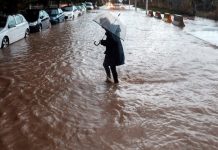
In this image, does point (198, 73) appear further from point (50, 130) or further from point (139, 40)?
point (139, 40)

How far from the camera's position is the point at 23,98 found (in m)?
8.55

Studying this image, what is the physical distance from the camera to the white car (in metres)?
16.0

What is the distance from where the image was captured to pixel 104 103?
839 cm

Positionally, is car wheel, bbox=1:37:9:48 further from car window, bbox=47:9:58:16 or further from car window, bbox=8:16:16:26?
car window, bbox=47:9:58:16

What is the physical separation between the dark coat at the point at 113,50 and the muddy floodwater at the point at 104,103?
2.28 ft

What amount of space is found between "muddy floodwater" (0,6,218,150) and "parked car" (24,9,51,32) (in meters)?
7.77

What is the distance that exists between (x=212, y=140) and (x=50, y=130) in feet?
9.05

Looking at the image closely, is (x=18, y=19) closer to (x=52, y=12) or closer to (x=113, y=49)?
(x=113, y=49)

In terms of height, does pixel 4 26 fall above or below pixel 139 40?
above

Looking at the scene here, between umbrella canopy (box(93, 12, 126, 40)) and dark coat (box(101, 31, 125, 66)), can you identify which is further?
dark coat (box(101, 31, 125, 66))

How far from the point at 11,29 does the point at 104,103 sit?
32.8ft

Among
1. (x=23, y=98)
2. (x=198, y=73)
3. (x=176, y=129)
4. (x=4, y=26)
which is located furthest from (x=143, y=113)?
(x=4, y=26)

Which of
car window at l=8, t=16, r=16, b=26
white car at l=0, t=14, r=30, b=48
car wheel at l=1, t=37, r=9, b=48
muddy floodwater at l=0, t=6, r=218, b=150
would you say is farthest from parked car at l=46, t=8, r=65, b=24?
muddy floodwater at l=0, t=6, r=218, b=150

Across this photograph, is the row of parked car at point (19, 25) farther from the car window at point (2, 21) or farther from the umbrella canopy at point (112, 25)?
the umbrella canopy at point (112, 25)
